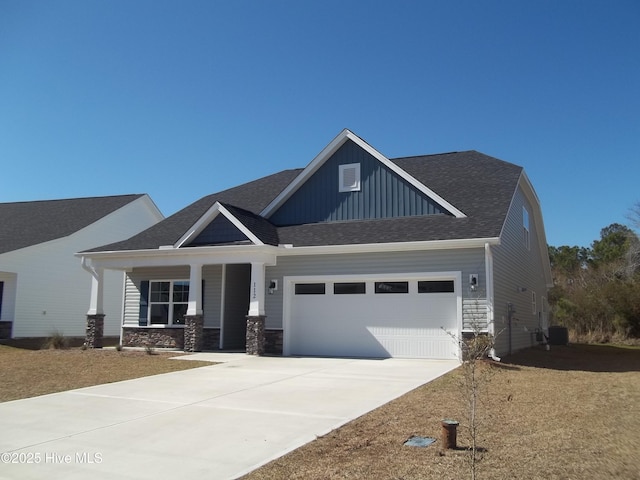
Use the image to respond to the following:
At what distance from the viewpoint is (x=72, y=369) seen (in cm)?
1320

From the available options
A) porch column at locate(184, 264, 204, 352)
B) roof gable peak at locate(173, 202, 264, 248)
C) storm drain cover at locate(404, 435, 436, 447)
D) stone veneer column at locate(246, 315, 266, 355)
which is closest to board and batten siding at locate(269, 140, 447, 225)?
roof gable peak at locate(173, 202, 264, 248)

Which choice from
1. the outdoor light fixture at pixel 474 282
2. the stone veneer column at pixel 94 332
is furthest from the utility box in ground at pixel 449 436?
the stone veneer column at pixel 94 332

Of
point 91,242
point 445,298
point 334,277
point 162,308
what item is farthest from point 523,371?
point 91,242

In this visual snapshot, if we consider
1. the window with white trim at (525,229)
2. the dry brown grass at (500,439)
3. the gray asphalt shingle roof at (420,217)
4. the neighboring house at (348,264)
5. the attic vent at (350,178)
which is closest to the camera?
the dry brown grass at (500,439)

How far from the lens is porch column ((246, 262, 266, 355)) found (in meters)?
16.8

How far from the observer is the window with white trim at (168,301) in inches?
773

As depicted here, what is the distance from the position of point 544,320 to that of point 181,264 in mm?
17558

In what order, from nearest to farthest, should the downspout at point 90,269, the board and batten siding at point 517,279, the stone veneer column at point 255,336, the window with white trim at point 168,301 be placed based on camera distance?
the board and batten siding at point 517,279 → the stone veneer column at point 255,336 → the window with white trim at point 168,301 → the downspout at point 90,269

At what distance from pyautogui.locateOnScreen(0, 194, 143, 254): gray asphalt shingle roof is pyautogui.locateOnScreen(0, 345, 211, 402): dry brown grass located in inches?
411

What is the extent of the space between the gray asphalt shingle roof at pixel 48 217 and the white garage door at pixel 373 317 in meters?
14.8

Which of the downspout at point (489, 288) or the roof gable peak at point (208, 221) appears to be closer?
the downspout at point (489, 288)

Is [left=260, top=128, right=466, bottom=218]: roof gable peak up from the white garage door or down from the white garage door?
up

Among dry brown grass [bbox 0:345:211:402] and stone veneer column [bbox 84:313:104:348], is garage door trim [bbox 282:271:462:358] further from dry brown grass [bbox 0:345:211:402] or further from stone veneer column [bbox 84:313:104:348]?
stone veneer column [bbox 84:313:104:348]

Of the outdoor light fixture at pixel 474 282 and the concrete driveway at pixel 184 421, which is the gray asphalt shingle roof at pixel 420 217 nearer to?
the outdoor light fixture at pixel 474 282
